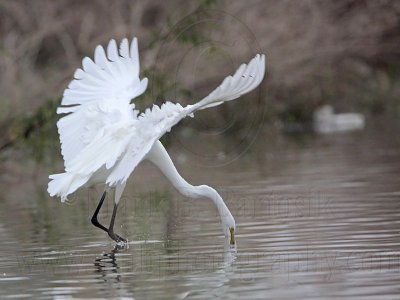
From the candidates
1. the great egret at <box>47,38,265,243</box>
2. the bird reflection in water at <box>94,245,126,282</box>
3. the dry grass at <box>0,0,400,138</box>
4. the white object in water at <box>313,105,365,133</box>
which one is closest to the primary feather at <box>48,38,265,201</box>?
the great egret at <box>47,38,265,243</box>

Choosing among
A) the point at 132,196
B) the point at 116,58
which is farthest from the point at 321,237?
the point at 132,196

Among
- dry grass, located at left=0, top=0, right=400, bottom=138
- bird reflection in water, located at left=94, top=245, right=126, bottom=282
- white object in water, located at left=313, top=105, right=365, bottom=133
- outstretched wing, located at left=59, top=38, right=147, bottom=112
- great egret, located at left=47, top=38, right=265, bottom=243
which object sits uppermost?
dry grass, located at left=0, top=0, right=400, bottom=138

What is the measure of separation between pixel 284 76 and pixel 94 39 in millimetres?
4618

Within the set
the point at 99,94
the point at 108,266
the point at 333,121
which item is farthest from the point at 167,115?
the point at 333,121

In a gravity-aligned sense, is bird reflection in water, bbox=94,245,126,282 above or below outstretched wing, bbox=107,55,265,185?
below

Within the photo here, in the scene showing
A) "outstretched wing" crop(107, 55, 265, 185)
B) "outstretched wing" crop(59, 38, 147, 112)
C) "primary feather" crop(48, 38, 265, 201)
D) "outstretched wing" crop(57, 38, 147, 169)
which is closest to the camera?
"outstretched wing" crop(107, 55, 265, 185)

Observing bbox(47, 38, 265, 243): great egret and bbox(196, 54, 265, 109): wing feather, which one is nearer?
bbox(196, 54, 265, 109): wing feather

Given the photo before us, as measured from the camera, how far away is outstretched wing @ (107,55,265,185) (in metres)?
9.28

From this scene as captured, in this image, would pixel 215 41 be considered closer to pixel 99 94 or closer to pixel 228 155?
pixel 228 155

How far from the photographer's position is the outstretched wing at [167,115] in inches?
365

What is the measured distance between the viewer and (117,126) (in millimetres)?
A: 11320

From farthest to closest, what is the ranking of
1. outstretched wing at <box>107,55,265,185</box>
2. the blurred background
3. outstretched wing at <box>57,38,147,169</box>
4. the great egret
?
1. outstretched wing at <box>57,38,147,169</box>
2. the great egret
3. outstretched wing at <box>107,55,265,185</box>
4. the blurred background

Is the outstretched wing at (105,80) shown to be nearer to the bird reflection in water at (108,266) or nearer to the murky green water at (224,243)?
the murky green water at (224,243)

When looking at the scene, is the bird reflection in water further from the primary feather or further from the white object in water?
the white object in water
